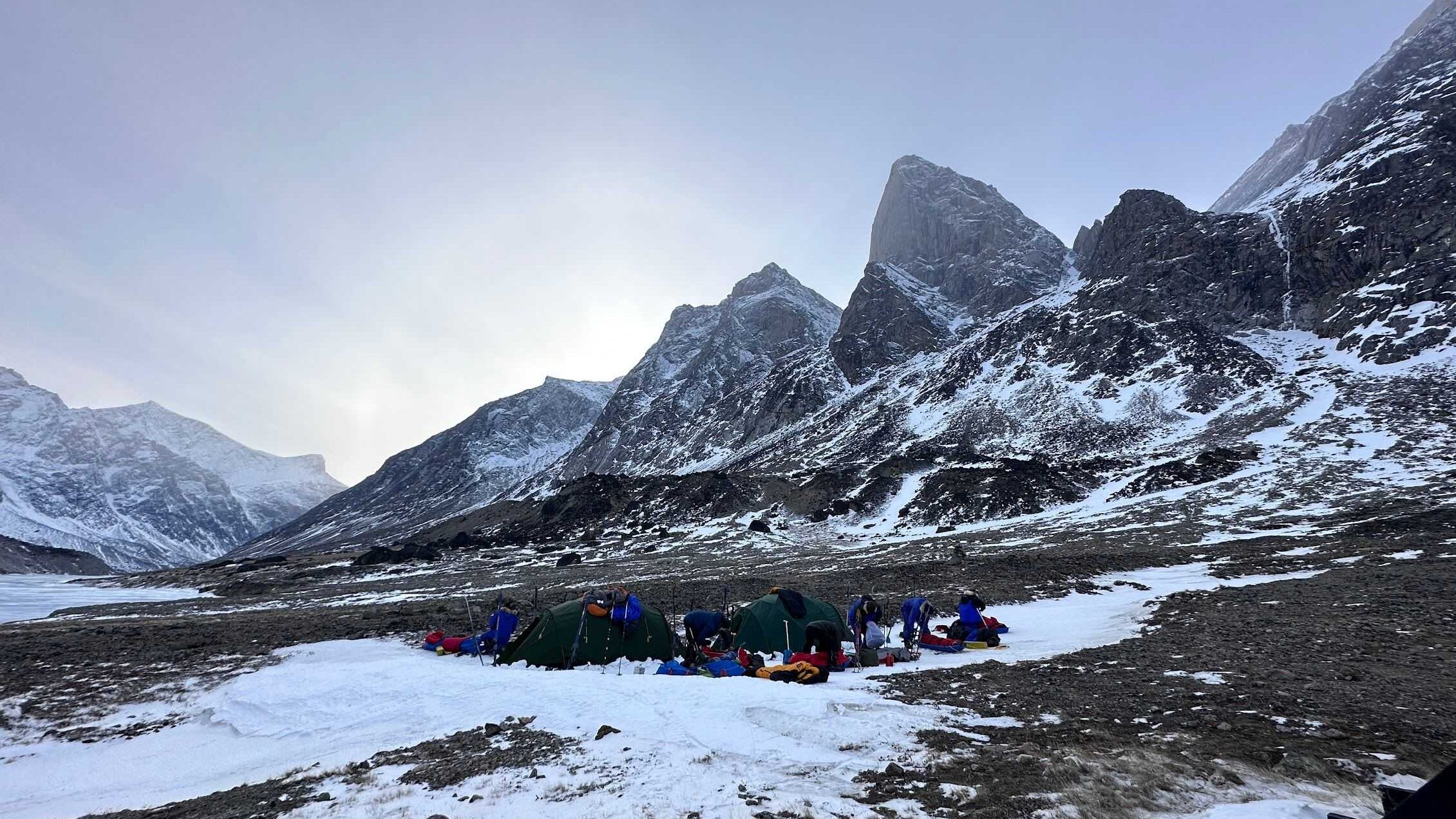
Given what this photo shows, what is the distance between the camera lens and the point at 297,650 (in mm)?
16281

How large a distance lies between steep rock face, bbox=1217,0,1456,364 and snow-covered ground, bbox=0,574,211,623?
118013 mm

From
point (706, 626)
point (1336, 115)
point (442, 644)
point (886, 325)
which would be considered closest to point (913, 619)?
point (706, 626)

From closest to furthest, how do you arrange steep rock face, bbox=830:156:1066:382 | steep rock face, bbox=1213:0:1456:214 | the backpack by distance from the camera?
the backpack → steep rock face, bbox=830:156:1066:382 → steep rock face, bbox=1213:0:1456:214

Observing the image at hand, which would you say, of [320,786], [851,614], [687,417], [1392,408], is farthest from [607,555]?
[687,417]

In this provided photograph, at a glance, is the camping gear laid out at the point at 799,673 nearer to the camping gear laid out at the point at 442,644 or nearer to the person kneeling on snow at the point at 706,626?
the person kneeling on snow at the point at 706,626

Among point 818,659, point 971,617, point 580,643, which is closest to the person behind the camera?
point 818,659

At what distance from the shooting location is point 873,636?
570 inches

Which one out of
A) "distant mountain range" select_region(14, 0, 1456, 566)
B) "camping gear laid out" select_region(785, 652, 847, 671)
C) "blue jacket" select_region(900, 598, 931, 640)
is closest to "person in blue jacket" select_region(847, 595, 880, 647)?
"blue jacket" select_region(900, 598, 931, 640)

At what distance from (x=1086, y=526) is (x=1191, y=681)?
3520 cm

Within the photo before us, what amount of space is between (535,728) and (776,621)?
23.8ft

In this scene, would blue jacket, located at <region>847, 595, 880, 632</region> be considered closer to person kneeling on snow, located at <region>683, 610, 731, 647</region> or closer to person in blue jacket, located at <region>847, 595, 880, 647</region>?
person in blue jacket, located at <region>847, 595, 880, 647</region>

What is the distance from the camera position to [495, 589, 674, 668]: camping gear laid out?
560 inches

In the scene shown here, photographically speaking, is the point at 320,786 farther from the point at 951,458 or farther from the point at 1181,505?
the point at 951,458

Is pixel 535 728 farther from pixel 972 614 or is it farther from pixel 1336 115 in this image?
pixel 1336 115
